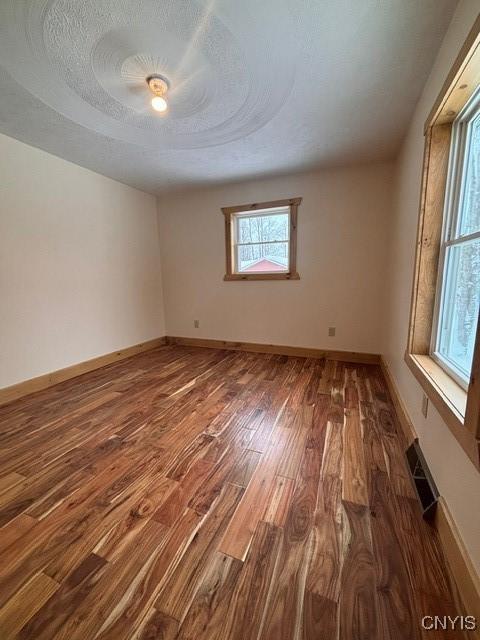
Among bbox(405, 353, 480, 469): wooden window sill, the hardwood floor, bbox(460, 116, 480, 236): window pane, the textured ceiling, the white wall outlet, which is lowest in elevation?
the hardwood floor

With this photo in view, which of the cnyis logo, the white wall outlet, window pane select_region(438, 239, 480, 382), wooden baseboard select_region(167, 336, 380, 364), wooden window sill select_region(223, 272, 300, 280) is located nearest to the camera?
the cnyis logo

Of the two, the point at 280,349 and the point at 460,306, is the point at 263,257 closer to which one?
the point at 280,349

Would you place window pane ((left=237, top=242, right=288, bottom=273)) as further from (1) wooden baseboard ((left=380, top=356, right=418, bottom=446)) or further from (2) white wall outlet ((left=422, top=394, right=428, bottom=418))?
(2) white wall outlet ((left=422, top=394, right=428, bottom=418))

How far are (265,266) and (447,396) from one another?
2.76 metres

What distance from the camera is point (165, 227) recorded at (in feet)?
13.2

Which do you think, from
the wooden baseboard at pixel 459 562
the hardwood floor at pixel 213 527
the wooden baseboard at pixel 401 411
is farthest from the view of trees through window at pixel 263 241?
the wooden baseboard at pixel 459 562

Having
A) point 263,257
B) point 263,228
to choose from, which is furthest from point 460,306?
point 263,228

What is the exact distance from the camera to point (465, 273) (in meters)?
1.30

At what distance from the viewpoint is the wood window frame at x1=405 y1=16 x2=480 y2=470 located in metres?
0.98

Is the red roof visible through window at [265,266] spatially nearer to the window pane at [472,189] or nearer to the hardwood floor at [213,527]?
the hardwood floor at [213,527]

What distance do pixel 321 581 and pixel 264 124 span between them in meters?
2.86

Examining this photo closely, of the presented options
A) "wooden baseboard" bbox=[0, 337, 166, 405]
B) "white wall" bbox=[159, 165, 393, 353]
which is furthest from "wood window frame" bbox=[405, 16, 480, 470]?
"wooden baseboard" bbox=[0, 337, 166, 405]

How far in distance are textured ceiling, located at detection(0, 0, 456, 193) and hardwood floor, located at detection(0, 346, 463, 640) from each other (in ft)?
7.74

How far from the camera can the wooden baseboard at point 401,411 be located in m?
1.60
